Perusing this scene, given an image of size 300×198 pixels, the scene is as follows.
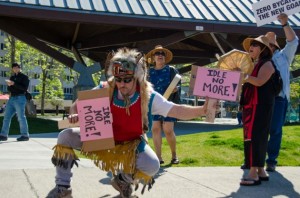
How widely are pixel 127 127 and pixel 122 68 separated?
1.67 ft

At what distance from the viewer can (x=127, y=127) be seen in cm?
371

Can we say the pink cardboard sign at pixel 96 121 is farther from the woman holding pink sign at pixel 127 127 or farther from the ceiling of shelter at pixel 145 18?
the ceiling of shelter at pixel 145 18

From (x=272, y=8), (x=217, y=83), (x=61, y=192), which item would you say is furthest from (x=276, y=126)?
(x=61, y=192)

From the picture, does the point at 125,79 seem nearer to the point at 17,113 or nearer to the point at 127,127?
the point at 127,127

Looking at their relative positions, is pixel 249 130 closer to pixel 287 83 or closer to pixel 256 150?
pixel 256 150

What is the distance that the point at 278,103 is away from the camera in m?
5.70

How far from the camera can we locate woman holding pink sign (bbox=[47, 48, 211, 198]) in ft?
11.8

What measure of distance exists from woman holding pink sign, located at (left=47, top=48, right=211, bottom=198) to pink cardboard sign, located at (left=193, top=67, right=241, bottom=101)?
176 millimetres

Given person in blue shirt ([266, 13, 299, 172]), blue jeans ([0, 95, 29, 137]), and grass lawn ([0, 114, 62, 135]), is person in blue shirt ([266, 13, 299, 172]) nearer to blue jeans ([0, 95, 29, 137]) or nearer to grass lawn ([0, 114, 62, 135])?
blue jeans ([0, 95, 29, 137])

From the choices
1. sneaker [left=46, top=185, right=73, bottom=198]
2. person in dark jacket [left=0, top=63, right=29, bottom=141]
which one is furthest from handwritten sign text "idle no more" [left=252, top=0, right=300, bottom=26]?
person in dark jacket [left=0, top=63, right=29, bottom=141]

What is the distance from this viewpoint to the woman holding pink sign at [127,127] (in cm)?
361

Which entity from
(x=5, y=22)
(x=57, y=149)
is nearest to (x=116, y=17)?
(x=5, y=22)

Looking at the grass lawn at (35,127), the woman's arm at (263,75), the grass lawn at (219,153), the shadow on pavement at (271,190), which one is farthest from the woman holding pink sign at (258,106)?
the grass lawn at (35,127)

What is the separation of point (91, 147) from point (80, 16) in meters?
8.95
